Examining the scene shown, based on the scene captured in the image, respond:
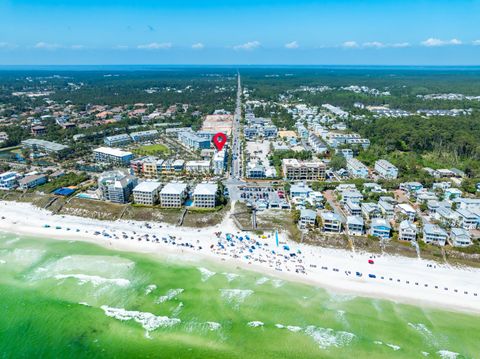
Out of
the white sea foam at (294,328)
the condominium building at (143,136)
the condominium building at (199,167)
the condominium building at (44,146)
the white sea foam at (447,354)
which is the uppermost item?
the condominium building at (143,136)

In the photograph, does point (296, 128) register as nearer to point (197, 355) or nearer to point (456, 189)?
point (456, 189)

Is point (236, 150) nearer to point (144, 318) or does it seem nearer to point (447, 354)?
point (144, 318)

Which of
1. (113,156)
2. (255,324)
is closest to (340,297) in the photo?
(255,324)

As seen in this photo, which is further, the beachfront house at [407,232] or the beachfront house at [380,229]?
the beachfront house at [380,229]

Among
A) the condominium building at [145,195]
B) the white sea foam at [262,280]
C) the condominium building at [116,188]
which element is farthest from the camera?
the condominium building at [116,188]

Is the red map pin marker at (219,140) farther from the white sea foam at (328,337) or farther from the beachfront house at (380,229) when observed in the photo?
the white sea foam at (328,337)

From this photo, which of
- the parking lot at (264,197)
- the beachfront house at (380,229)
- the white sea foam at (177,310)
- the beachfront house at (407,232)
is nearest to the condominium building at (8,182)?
the parking lot at (264,197)

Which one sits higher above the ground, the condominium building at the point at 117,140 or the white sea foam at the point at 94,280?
the condominium building at the point at 117,140
